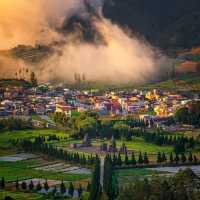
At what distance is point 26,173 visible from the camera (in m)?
33.2

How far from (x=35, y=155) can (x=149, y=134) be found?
8.58 meters

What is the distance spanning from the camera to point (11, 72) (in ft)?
266

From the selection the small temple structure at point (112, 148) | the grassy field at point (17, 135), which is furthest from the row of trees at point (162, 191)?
the grassy field at point (17, 135)

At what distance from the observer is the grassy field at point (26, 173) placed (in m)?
31.9

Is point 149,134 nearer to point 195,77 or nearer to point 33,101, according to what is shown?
point 33,101

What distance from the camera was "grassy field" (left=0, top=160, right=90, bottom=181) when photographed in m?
31.9

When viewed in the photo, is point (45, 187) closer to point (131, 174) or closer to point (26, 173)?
point (26, 173)

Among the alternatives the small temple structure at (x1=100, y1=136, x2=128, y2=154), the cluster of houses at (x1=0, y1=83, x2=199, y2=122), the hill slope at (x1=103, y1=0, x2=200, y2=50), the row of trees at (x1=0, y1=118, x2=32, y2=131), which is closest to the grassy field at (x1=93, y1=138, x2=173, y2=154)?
the small temple structure at (x1=100, y1=136, x2=128, y2=154)

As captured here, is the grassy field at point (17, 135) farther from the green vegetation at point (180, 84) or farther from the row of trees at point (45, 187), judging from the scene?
the green vegetation at point (180, 84)

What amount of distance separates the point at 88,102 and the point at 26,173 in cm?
2855

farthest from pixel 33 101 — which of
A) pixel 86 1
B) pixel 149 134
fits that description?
pixel 86 1

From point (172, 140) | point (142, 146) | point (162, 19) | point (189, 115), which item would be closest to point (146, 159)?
point (142, 146)

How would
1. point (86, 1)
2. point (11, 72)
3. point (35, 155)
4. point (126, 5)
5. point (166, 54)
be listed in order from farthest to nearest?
point (126, 5) → point (86, 1) → point (166, 54) → point (11, 72) → point (35, 155)

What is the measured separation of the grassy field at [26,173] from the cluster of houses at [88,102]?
17928mm
